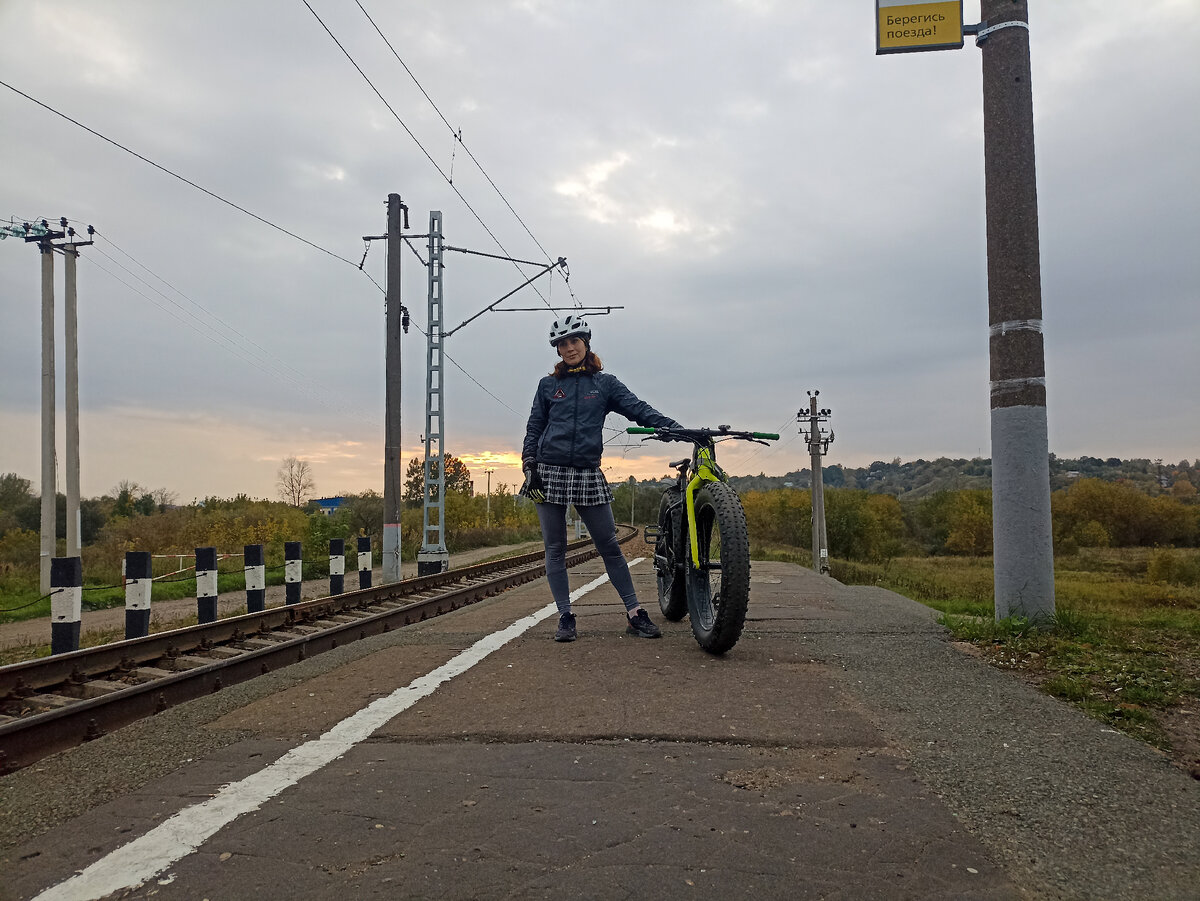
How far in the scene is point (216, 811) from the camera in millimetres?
2492

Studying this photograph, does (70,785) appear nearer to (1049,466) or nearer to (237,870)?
(237,870)

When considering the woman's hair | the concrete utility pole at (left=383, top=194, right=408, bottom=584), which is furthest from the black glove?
the concrete utility pole at (left=383, top=194, right=408, bottom=584)

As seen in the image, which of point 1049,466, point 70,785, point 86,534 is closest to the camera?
point 70,785

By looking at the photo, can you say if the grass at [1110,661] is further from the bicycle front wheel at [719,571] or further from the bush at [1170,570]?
the bush at [1170,570]

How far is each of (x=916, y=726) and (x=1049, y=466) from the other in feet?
9.78

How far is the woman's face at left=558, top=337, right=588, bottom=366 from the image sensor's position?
18.5 ft

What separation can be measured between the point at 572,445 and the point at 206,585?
5607 mm

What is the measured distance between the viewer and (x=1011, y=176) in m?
5.59

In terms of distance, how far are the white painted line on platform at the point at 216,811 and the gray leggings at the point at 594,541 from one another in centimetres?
171

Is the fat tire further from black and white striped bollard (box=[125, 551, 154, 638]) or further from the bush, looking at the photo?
the bush

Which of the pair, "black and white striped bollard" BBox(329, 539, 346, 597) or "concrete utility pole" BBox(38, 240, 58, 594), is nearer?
"black and white striped bollard" BBox(329, 539, 346, 597)

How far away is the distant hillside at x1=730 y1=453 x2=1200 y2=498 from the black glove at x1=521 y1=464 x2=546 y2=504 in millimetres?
31088

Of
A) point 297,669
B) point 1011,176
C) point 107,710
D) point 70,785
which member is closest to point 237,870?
point 70,785

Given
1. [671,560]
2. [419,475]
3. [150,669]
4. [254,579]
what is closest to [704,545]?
[671,560]
